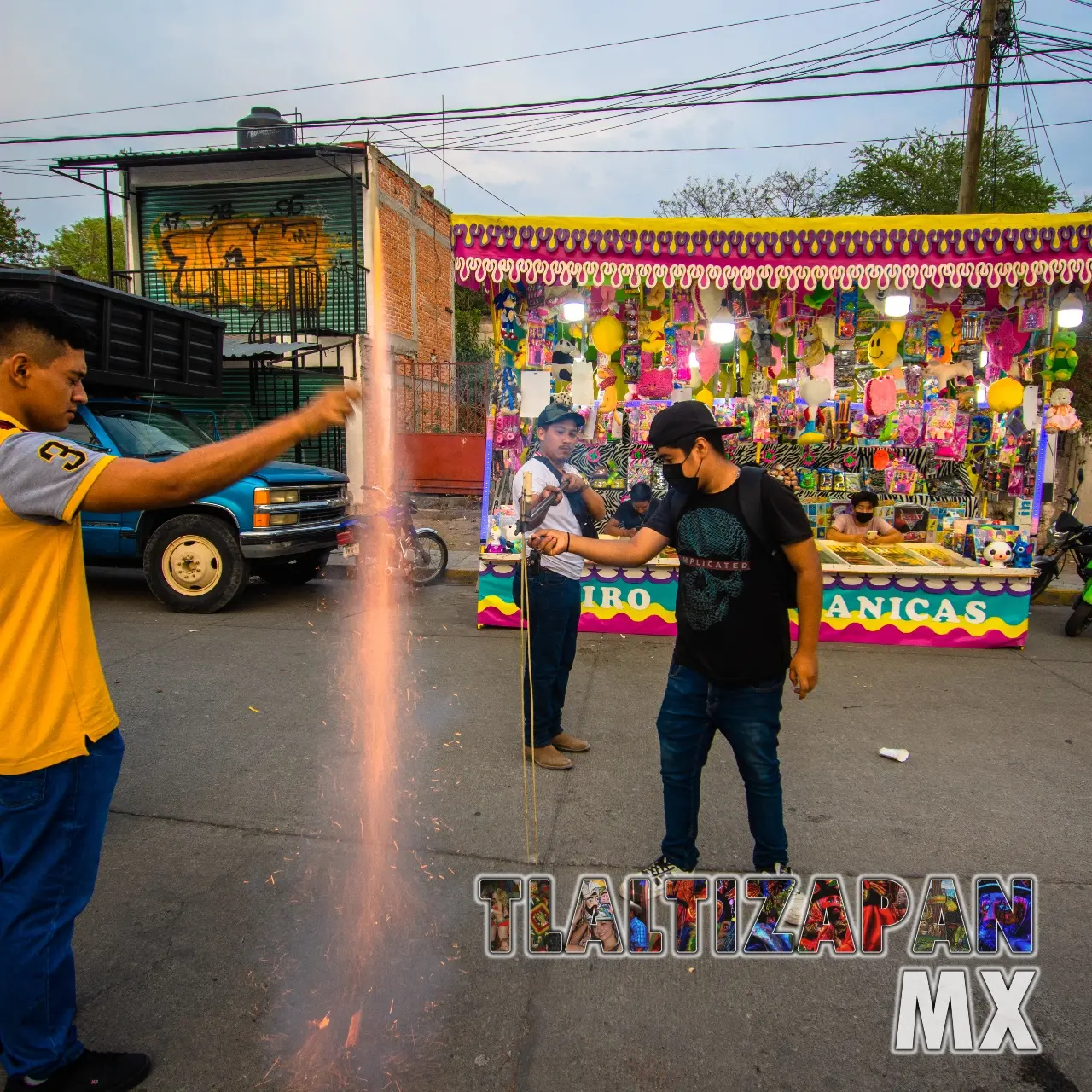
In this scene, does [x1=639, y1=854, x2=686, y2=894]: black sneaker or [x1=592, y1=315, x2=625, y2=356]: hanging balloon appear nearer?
[x1=639, y1=854, x2=686, y2=894]: black sneaker

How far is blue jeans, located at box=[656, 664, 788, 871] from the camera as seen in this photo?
9.63 feet

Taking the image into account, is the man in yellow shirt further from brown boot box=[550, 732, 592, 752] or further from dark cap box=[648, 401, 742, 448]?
brown boot box=[550, 732, 592, 752]

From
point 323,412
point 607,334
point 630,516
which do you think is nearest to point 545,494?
point 323,412

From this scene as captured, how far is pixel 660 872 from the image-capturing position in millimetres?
3207

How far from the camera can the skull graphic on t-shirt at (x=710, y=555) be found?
2.95 m

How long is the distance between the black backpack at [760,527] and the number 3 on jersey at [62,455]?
6.57 ft

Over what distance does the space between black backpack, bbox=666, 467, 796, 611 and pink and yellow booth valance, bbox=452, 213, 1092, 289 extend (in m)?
4.77

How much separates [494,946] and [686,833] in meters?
0.83

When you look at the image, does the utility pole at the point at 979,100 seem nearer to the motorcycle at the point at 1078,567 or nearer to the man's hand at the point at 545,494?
the motorcycle at the point at 1078,567

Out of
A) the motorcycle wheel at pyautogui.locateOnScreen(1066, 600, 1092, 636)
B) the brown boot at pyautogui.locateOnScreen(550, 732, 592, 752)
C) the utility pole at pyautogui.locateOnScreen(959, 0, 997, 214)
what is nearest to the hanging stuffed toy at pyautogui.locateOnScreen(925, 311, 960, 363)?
the motorcycle wheel at pyautogui.locateOnScreen(1066, 600, 1092, 636)

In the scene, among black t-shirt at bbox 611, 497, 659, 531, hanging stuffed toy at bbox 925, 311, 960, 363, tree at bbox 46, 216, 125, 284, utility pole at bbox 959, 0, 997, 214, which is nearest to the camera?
black t-shirt at bbox 611, 497, 659, 531

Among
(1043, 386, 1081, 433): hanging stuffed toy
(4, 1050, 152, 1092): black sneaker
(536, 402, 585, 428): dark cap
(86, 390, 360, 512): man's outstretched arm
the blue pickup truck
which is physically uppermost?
(1043, 386, 1081, 433): hanging stuffed toy

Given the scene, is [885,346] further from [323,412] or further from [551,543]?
[323,412]

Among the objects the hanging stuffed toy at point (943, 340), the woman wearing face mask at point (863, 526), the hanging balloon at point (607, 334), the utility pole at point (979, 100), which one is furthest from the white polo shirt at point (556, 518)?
the utility pole at point (979, 100)
